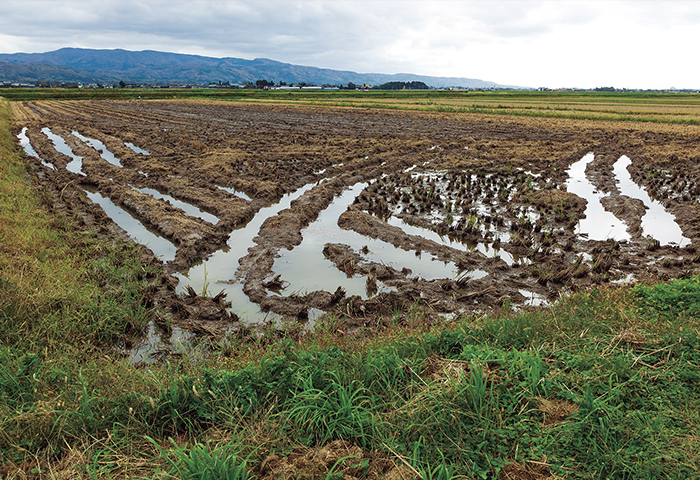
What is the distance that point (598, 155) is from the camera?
67.7 feet

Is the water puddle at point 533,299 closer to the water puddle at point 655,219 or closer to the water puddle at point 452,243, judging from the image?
the water puddle at point 452,243

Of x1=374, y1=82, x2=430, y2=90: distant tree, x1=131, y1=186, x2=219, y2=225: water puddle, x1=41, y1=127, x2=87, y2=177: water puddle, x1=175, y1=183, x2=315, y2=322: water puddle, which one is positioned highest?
x1=374, y1=82, x2=430, y2=90: distant tree

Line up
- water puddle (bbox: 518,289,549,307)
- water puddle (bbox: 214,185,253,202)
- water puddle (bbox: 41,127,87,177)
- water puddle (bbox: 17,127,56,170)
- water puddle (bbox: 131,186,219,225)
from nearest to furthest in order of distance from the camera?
water puddle (bbox: 518,289,549,307) → water puddle (bbox: 131,186,219,225) → water puddle (bbox: 214,185,253,202) → water puddle (bbox: 41,127,87,177) → water puddle (bbox: 17,127,56,170)

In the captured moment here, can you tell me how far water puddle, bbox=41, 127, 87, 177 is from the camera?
1627cm

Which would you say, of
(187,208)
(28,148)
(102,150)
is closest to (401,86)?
(102,150)

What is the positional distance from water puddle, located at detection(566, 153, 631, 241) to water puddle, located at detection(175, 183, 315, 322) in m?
8.31

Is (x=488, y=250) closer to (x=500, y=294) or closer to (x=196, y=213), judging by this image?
(x=500, y=294)

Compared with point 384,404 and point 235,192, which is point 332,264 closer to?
point 384,404

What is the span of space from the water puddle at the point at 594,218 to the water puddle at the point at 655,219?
2.20 ft

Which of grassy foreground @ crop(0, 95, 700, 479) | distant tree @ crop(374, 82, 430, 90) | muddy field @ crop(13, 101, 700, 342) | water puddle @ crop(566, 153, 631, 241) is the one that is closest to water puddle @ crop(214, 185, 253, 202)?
muddy field @ crop(13, 101, 700, 342)

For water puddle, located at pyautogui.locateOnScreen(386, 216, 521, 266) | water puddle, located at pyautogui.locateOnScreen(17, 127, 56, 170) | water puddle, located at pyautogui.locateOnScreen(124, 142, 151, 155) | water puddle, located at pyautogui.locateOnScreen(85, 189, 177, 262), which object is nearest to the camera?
water puddle, located at pyautogui.locateOnScreen(386, 216, 521, 266)

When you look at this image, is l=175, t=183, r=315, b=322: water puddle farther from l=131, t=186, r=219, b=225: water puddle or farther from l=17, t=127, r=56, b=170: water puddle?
l=17, t=127, r=56, b=170: water puddle

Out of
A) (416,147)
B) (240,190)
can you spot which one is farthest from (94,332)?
(416,147)

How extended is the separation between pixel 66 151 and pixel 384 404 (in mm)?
23833
